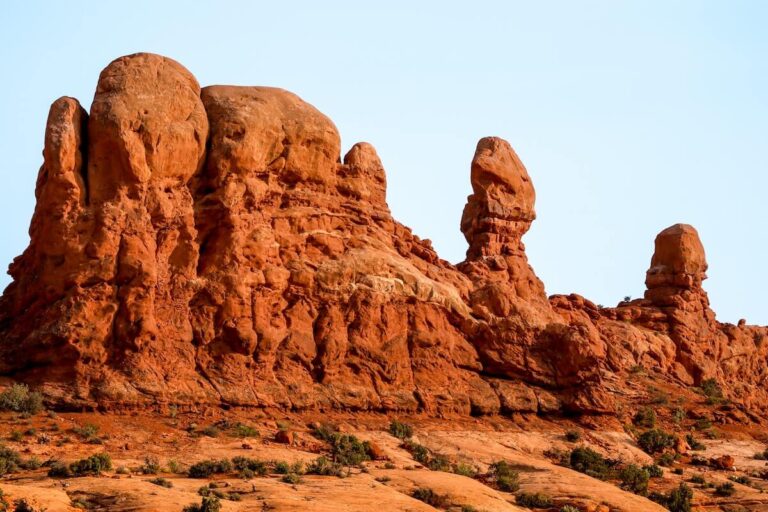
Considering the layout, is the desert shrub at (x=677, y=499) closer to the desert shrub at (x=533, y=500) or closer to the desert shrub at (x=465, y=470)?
the desert shrub at (x=533, y=500)

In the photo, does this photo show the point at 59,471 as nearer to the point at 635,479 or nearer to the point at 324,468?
the point at 324,468

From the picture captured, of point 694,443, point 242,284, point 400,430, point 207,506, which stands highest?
point 242,284

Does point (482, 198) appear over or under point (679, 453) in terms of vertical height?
over

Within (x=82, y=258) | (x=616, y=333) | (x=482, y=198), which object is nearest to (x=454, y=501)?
(x=82, y=258)

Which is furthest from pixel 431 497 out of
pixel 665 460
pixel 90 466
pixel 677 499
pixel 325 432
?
pixel 665 460

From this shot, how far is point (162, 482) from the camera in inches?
1334

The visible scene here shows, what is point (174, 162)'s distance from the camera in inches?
1661

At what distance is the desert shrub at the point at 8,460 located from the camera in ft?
112

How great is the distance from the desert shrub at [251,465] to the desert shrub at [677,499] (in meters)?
11.6

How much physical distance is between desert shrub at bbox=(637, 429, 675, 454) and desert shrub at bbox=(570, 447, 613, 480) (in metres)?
3.37

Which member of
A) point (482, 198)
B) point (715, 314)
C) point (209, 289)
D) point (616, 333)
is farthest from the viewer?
point (715, 314)

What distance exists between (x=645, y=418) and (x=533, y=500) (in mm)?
13321

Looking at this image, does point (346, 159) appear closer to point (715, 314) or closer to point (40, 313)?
point (40, 313)

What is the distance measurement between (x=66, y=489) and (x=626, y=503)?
1476cm
